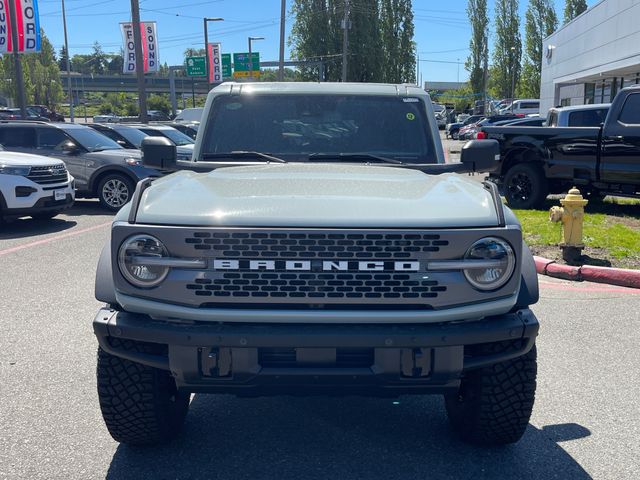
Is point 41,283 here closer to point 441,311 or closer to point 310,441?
point 310,441

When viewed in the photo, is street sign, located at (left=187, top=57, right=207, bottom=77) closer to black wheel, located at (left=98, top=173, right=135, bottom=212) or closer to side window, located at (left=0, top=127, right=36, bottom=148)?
side window, located at (left=0, top=127, right=36, bottom=148)

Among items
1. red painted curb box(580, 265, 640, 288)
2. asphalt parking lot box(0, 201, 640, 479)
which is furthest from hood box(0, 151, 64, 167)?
red painted curb box(580, 265, 640, 288)

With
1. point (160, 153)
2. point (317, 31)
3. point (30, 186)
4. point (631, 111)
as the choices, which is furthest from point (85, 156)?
point (317, 31)

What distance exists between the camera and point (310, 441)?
3682 mm

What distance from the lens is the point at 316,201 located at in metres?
3.04

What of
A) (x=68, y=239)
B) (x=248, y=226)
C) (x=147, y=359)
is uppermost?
(x=248, y=226)

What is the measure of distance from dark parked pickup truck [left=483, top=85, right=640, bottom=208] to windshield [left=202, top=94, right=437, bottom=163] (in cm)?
722

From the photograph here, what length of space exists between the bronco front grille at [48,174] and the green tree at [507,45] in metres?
62.6

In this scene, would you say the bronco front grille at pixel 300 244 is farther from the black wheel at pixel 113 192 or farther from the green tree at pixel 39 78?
the green tree at pixel 39 78

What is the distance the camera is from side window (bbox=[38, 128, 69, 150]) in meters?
13.7

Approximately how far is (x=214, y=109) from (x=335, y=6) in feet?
156

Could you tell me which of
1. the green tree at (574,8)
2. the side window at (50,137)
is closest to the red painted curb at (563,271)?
the side window at (50,137)

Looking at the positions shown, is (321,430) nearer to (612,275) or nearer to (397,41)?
(612,275)

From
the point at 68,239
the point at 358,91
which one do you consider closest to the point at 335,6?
the point at 68,239
